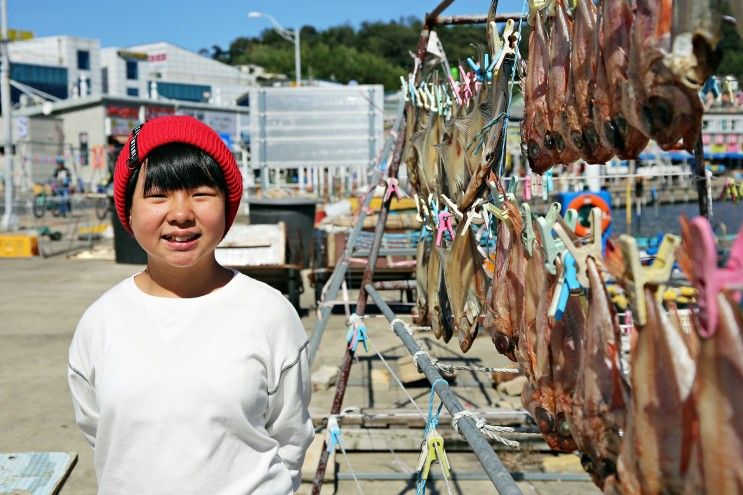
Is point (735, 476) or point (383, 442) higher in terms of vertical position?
point (735, 476)

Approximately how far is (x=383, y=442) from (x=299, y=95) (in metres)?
13.7

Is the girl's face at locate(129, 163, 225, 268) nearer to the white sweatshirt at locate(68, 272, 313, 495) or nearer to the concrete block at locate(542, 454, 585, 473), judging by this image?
the white sweatshirt at locate(68, 272, 313, 495)

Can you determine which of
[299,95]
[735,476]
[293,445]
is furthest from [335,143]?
[735,476]

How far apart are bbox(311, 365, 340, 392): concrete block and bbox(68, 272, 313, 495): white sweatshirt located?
4760 mm

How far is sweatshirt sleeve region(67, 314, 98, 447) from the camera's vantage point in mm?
2205

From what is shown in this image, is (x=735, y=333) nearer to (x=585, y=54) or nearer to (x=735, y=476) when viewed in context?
(x=735, y=476)

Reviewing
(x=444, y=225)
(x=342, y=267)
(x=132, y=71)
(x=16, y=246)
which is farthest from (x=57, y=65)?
(x=444, y=225)

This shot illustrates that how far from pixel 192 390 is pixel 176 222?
45 centimetres

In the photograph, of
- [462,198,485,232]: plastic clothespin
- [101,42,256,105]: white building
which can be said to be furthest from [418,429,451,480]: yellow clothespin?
[101,42,256,105]: white building

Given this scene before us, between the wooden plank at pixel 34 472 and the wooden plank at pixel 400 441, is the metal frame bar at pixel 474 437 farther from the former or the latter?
the wooden plank at pixel 400 441

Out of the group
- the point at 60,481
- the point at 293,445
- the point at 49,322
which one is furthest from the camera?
the point at 49,322

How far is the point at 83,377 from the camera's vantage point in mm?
2215

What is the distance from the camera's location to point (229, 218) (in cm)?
234

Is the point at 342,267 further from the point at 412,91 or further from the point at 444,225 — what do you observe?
the point at 444,225
